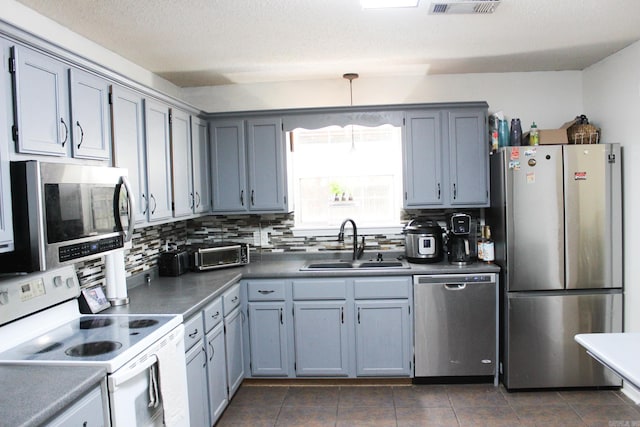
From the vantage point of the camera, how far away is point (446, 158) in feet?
12.3

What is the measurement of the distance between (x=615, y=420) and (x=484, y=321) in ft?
3.18

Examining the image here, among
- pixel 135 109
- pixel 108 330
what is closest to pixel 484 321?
pixel 108 330

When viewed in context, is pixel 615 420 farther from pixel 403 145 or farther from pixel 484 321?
pixel 403 145

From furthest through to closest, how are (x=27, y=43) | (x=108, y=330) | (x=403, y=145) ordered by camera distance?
(x=403, y=145) → (x=108, y=330) → (x=27, y=43)

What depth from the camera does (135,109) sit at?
2.76m

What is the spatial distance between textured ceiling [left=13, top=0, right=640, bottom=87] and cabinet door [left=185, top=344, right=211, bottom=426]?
72.4 inches

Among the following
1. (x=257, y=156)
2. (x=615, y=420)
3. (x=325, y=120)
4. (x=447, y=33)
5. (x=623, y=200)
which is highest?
(x=447, y=33)

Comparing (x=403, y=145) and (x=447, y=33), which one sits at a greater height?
(x=447, y=33)

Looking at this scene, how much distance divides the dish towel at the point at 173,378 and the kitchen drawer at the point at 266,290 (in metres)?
1.18

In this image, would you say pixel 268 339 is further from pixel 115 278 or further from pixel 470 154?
pixel 470 154

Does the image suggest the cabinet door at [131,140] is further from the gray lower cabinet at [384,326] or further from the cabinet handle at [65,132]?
the gray lower cabinet at [384,326]

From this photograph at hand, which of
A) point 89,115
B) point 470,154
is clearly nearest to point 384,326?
point 470,154

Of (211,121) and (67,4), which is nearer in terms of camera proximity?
(67,4)

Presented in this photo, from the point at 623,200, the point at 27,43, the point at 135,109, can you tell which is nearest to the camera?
the point at 27,43
